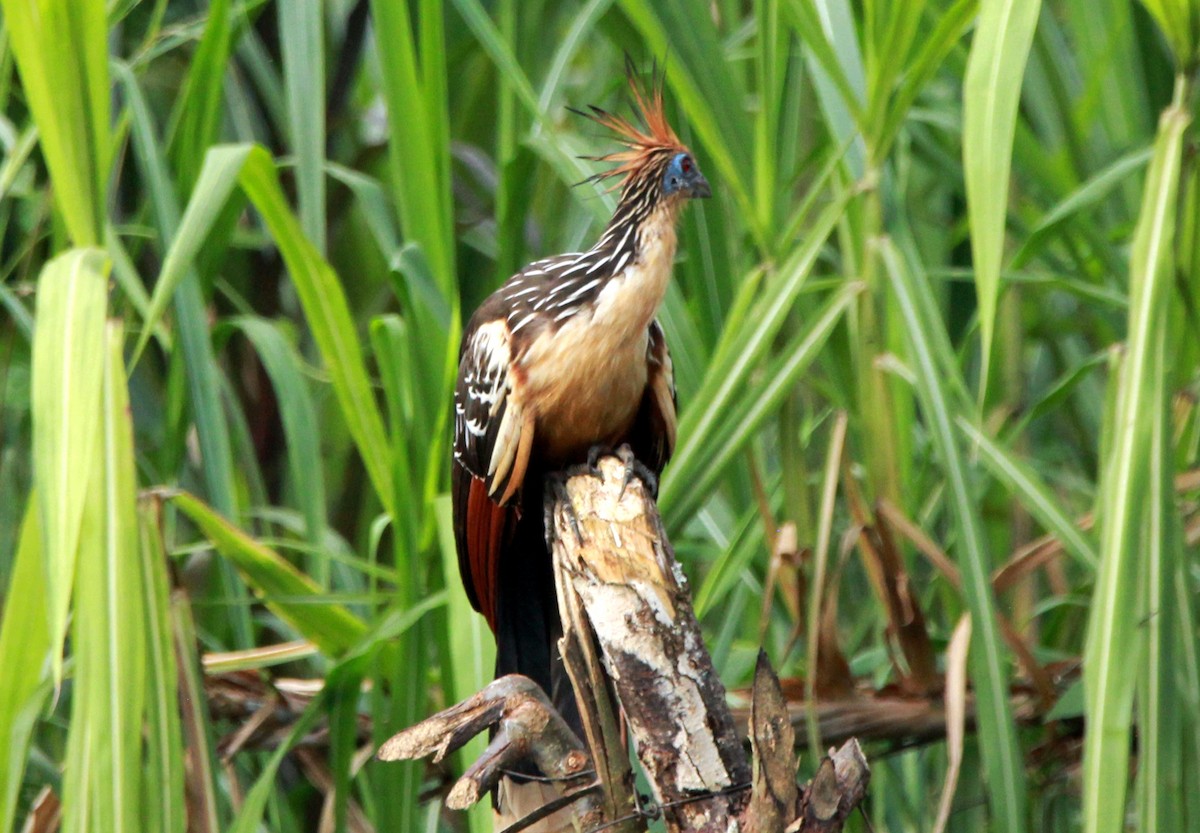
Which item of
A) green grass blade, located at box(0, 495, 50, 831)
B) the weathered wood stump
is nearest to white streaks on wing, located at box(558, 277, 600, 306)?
the weathered wood stump

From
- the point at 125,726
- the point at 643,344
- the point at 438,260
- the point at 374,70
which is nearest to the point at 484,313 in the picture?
the point at 438,260

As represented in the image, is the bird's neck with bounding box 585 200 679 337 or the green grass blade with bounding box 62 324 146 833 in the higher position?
the bird's neck with bounding box 585 200 679 337

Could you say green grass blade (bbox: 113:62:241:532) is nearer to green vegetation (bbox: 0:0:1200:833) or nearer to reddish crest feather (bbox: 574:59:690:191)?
green vegetation (bbox: 0:0:1200:833)

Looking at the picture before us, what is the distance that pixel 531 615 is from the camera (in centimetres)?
192

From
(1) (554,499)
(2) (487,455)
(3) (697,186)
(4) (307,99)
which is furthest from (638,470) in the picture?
(4) (307,99)

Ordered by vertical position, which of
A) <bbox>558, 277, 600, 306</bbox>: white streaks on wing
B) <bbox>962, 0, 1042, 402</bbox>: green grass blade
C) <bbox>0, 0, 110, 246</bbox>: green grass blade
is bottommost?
<bbox>558, 277, 600, 306</bbox>: white streaks on wing

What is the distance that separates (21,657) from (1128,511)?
120 centimetres

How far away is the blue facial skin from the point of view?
1777mm

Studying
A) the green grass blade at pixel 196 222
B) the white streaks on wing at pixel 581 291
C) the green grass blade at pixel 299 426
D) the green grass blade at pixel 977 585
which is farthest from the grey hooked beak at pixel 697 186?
the green grass blade at pixel 299 426

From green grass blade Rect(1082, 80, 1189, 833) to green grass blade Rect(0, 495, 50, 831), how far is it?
1.12 meters

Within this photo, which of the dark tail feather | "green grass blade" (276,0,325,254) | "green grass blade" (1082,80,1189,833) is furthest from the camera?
"green grass blade" (276,0,325,254)

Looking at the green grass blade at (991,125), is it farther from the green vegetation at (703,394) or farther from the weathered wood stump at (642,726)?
the weathered wood stump at (642,726)

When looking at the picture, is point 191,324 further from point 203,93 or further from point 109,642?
point 109,642

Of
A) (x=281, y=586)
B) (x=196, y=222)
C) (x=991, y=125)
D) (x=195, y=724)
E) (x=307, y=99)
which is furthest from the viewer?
(x=307, y=99)
